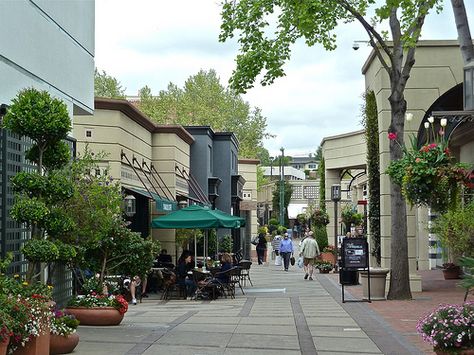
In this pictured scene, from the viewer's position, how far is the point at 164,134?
97.1 ft

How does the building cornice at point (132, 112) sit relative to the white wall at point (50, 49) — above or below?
above

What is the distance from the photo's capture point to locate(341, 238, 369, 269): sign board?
21.2m

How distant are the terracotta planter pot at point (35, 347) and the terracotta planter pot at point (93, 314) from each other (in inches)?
177

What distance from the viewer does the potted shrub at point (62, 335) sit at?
10789 mm

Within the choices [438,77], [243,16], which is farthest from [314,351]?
[438,77]

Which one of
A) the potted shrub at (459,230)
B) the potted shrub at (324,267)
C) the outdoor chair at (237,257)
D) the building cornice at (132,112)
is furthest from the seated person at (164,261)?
the potted shrub at (324,267)

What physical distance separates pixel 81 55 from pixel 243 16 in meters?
4.12

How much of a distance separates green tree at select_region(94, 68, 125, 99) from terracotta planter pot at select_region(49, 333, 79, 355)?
4703 centimetres

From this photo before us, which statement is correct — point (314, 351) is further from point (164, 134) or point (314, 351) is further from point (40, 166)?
point (164, 134)

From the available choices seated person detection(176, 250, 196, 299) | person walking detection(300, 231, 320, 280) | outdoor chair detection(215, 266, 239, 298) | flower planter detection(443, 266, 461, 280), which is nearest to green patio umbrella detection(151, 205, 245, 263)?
outdoor chair detection(215, 266, 239, 298)

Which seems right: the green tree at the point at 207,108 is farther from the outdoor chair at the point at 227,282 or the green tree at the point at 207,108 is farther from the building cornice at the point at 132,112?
the outdoor chair at the point at 227,282

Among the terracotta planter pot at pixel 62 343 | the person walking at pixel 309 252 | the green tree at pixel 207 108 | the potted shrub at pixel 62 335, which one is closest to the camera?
the potted shrub at pixel 62 335

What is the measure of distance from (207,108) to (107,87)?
7.18 meters

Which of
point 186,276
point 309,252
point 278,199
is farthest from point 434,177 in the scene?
point 278,199
